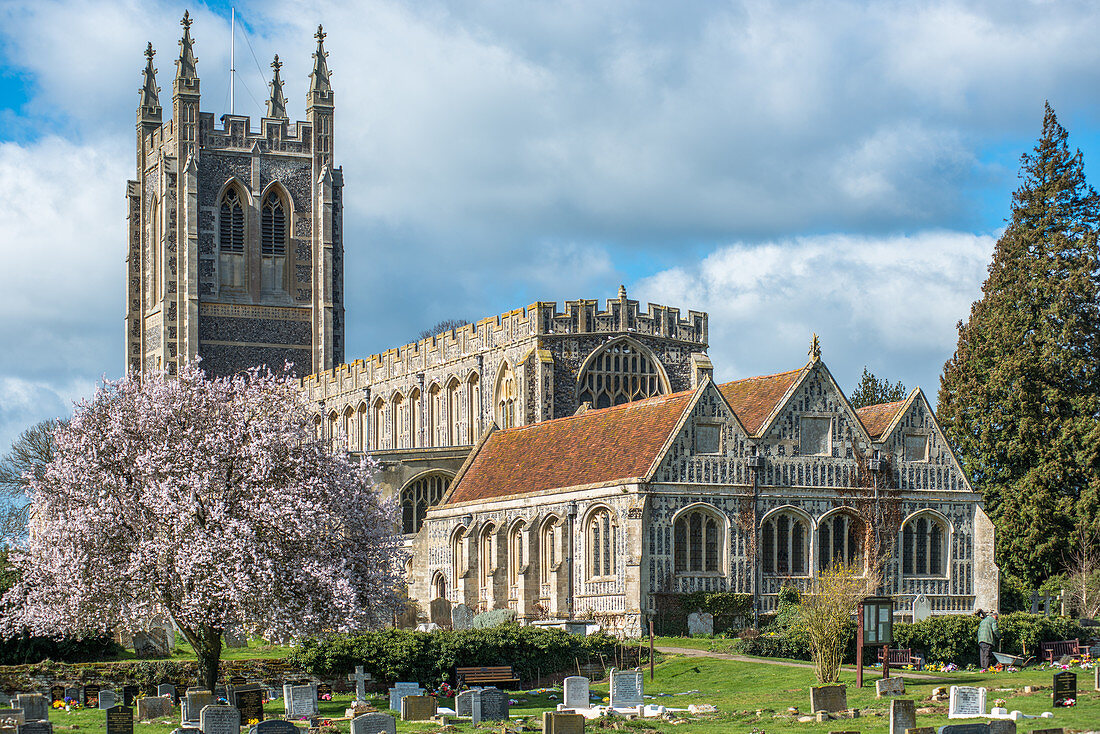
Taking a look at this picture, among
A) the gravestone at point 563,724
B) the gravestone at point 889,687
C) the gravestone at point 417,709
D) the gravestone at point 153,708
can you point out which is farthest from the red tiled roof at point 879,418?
the gravestone at point 563,724

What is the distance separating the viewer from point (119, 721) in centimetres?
2597

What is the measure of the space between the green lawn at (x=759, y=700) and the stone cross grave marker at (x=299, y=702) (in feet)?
3.85

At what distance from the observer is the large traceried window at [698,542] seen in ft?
137

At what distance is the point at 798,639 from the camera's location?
37.1 metres

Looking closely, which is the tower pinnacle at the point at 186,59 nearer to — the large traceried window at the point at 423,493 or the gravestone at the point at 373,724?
the large traceried window at the point at 423,493

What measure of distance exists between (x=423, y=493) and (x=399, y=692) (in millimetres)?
26009

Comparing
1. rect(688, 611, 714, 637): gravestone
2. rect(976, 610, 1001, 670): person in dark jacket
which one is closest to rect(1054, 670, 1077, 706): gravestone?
rect(976, 610, 1001, 670): person in dark jacket

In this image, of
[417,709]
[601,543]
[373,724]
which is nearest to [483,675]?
[417,709]

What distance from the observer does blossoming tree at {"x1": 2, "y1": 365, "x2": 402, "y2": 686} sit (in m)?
31.4

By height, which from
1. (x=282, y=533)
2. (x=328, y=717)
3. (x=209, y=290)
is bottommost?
(x=328, y=717)

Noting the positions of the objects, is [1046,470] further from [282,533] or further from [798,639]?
[282,533]

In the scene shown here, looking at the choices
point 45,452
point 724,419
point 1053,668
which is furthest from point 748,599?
point 45,452

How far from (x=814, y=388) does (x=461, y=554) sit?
12528 millimetres

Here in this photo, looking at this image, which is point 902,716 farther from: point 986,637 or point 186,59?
point 186,59
